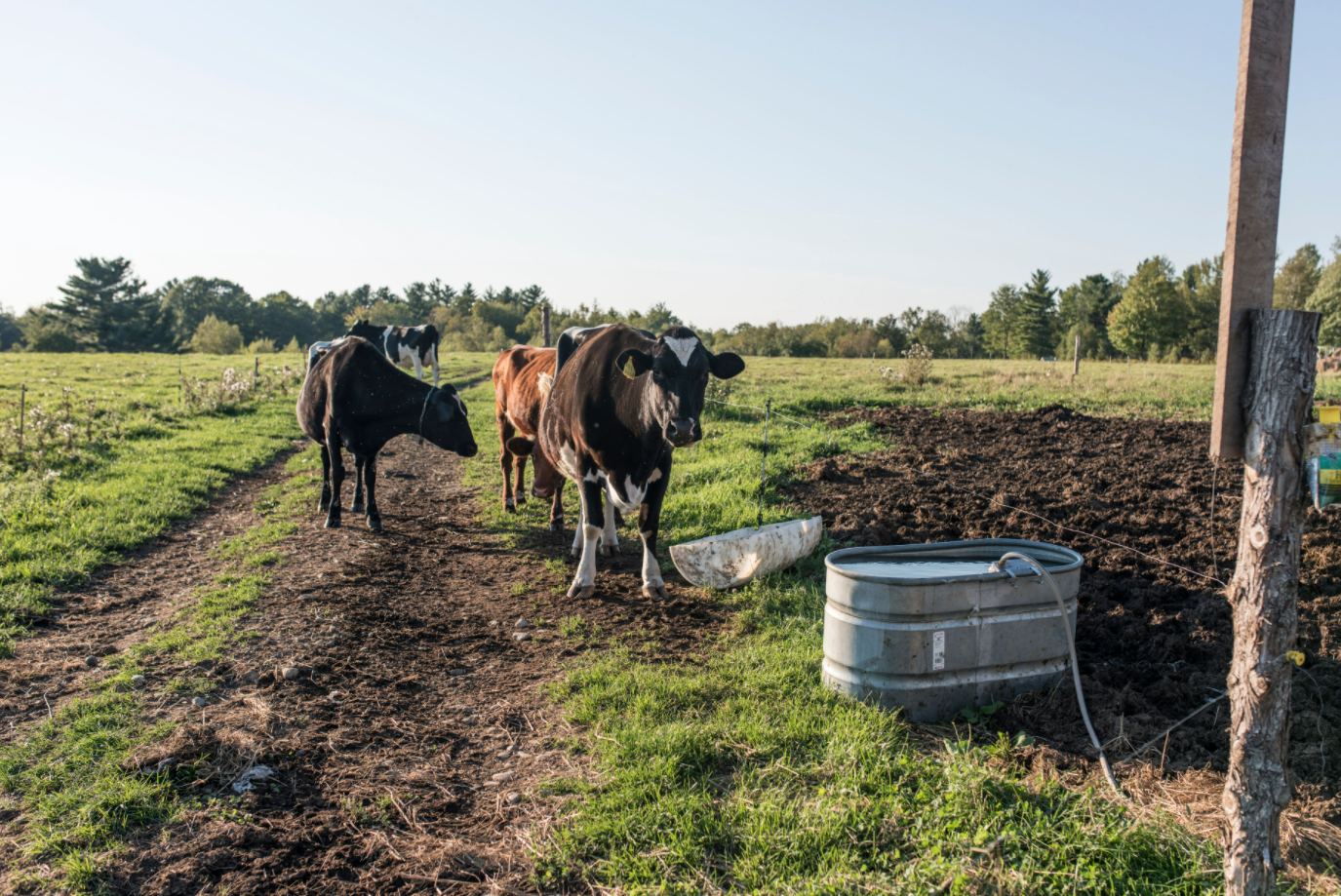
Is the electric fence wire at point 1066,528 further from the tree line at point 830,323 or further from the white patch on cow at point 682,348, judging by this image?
the tree line at point 830,323

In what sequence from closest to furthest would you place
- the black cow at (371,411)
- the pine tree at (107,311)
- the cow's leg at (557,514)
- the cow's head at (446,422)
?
the cow's leg at (557,514) < the black cow at (371,411) < the cow's head at (446,422) < the pine tree at (107,311)

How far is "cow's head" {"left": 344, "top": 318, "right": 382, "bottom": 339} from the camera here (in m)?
17.7

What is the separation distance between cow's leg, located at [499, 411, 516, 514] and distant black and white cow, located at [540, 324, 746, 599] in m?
2.38

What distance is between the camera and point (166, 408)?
1527 centimetres

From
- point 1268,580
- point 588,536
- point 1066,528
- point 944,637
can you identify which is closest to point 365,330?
point 588,536

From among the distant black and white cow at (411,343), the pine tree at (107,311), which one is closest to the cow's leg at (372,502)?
the distant black and white cow at (411,343)

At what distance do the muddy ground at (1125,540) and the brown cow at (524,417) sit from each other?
2498mm

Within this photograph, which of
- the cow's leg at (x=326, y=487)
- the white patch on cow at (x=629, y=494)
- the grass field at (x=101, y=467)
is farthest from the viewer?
the cow's leg at (x=326, y=487)

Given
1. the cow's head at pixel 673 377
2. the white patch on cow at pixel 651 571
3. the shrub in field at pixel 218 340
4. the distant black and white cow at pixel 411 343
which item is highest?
the shrub in field at pixel 218 340

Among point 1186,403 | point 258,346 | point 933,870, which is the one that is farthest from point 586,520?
point 258,346

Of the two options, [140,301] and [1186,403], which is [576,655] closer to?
[1186,403]

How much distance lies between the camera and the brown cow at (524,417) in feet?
26.1

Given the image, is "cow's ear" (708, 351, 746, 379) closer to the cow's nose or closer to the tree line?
the cow's nose

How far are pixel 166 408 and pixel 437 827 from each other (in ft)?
49.6
